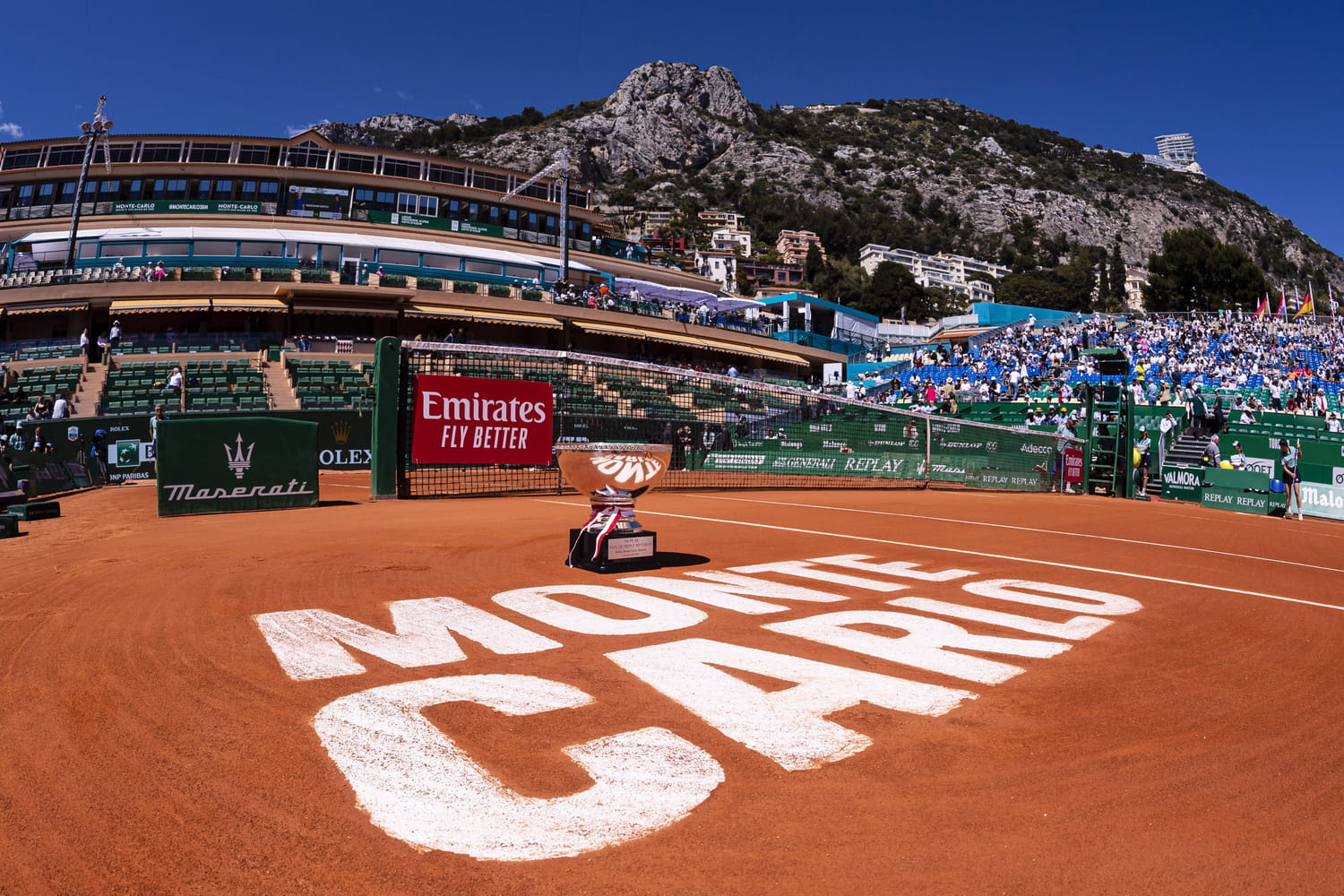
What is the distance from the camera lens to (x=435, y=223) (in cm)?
5475

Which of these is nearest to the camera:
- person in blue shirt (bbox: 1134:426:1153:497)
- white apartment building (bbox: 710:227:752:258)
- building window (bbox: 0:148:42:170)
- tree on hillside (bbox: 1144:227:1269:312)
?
person in blue shirt (bbox: 1134:426:1153:497)

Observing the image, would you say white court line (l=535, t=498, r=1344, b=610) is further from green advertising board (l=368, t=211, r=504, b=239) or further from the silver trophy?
green advertising board (l=368, t=211, r=504, b=239)

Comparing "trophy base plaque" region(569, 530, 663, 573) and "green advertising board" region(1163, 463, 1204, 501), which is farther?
"green advertising board" region(1163, 463, 1204, 501)

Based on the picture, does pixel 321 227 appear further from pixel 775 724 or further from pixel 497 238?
pixel 775 724

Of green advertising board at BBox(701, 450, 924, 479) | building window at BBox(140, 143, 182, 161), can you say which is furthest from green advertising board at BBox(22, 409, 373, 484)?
building window at BBox(140, 143, 182, 161)

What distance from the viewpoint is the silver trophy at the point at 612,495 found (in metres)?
7.97

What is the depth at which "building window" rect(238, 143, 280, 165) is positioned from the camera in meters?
54.7

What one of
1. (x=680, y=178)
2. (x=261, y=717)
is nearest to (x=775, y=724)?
(x=261, y=717)

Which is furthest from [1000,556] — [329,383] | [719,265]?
[719,265]

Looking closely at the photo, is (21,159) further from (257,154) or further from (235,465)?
(235,465)

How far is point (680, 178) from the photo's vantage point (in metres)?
173

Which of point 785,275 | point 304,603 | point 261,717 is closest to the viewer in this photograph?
point 261,717

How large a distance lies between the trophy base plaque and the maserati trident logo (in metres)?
8.37

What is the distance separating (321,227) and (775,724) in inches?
2200
